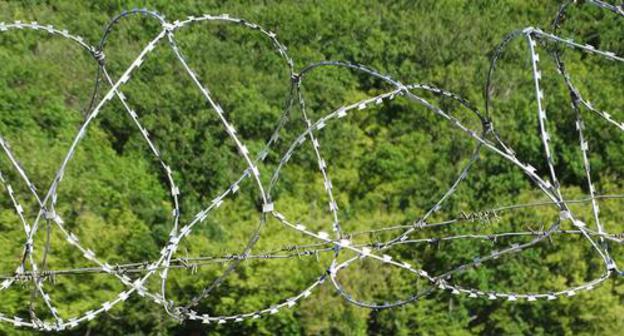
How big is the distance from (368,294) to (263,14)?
16.8 metres

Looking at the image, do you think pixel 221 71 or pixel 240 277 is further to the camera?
pixel 221 71

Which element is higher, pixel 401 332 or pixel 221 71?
pixel 221 71

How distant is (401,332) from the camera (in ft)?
64.6

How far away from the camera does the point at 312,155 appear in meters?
27.2

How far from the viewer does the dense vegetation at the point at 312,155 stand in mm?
19109

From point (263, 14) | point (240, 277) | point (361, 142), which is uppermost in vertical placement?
point (263, 14)

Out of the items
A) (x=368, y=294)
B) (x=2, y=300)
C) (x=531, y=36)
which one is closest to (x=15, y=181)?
(x=2, y=300)

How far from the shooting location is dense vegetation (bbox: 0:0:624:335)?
62.7 feet

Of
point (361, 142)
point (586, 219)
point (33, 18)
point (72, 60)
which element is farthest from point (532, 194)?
point (33, 18)

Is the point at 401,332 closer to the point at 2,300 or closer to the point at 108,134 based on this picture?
the point at 2,300

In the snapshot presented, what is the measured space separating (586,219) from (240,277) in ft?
26.4

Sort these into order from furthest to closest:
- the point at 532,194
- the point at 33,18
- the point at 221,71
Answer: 1. the point at 33,18
2. the point at 221,71
3. the point at 532,194

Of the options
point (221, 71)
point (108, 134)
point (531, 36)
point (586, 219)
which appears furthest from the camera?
point (221, 71)

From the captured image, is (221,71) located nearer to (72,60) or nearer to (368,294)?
(72,60)
